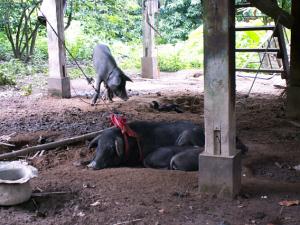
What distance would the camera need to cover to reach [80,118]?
8.25 meters

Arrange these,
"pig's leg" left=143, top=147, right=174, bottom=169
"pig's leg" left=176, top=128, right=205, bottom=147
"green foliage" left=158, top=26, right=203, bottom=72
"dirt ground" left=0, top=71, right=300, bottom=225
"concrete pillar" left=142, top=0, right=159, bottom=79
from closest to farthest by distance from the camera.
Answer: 1. "dirt ground" left=0, top=71, right=300, bottom=225
2. "pig's leg" left=143, top=147, right=174, bottom=169
3. "pig's leg" left=176, top=128, right=205, bottom=147
4. "concrete pillar" left=142, top=0, right=159, bottom=79
5. "green foliage" left=158, top=26, right=203, bottom=72

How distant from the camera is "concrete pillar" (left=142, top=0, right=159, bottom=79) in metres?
14.2

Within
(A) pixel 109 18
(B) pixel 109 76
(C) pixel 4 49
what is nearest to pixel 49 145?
(B) pixel 109 76

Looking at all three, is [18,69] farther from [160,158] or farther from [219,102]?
[219,102]

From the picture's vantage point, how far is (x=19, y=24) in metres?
17.0

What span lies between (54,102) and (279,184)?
6188mm

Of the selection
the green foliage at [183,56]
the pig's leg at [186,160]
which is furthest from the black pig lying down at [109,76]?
the green foliage at [183,56]

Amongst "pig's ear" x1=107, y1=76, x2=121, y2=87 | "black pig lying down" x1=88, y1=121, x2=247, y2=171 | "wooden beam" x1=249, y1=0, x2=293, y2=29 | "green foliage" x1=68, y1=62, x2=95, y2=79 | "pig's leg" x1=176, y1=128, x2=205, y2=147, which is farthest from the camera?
"green foliage" x1=68, y1=62, x2=95, y2=79

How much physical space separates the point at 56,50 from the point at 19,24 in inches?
288

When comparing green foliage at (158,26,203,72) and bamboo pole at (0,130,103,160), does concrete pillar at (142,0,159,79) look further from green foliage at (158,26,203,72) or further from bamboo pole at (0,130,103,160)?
bamboo pole at (0,130,103,160)

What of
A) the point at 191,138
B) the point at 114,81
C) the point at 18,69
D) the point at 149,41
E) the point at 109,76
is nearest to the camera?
the point at 191,138

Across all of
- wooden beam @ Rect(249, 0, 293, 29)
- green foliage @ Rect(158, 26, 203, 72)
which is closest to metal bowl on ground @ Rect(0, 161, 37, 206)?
wooden beam @ Rect(249, 0, 293, 29)

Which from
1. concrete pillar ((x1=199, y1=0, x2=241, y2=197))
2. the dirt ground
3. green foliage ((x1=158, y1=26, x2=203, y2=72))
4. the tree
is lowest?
the dirt ground

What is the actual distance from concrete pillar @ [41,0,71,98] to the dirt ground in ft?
3.60
